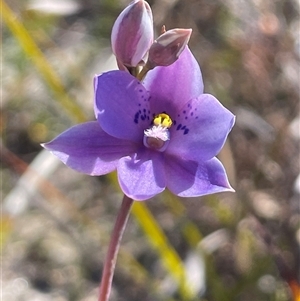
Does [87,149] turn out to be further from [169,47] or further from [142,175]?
[169,47]

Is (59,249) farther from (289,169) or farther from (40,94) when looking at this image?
(289,169)

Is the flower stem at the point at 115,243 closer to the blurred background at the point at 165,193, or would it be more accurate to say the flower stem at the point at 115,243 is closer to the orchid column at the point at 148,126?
the orchid column at the point at 148,126

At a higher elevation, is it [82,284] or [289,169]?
[289,169]

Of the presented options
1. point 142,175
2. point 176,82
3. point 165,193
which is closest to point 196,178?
point 142,175

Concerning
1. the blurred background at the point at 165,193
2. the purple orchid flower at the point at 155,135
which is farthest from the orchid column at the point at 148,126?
the blurred background at the point at 165,193

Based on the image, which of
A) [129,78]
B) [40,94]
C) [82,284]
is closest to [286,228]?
[82,284]

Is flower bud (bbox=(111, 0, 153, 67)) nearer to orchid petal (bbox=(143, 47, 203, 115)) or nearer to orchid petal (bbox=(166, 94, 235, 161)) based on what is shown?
orchid petal (bbox=(143, 47, 203, 115))

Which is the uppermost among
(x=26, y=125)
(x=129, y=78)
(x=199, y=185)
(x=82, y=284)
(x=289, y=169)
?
(x=129, y=78)
